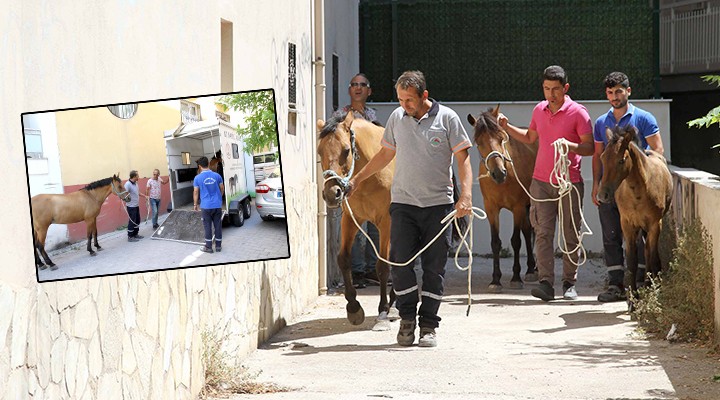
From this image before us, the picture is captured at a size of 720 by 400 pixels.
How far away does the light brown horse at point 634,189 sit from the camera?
9.23 m

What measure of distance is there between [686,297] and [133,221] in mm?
5716

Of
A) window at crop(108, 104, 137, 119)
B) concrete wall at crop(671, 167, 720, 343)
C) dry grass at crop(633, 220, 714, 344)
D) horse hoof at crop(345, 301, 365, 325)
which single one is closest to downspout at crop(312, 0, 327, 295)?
horse hoof at crop(345, 301, 365, 325)

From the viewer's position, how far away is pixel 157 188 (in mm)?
3514

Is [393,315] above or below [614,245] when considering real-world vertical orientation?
below

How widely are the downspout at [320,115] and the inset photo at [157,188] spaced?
743 cm

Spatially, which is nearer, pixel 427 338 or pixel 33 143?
pixel 33 143

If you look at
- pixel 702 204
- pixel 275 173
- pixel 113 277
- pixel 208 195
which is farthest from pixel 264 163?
pixel 702 204

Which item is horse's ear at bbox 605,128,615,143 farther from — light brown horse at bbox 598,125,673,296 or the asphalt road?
the asphalt road

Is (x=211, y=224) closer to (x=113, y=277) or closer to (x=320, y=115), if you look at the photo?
(x=113, y=277)

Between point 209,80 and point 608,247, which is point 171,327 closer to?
point 209,80

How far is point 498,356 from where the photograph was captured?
759 cm

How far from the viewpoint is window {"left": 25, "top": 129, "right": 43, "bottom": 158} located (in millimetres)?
Answer: 3176

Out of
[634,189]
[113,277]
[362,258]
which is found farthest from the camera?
[362,258]

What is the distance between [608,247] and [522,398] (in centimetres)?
436
